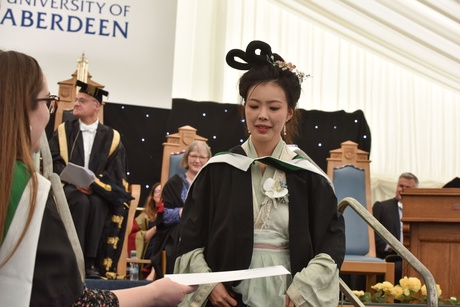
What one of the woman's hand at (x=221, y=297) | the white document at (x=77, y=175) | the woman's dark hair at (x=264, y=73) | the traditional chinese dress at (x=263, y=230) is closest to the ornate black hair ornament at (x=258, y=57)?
the woman's dark hair at (x=264, y=73)

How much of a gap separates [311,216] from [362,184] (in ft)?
14.8

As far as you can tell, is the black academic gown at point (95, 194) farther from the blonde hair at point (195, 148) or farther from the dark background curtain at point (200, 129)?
the dark background curtain at point (200, 129)

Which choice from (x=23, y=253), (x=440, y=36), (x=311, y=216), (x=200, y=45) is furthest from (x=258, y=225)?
(x=200, y=45)

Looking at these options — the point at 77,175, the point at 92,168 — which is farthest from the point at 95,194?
the point at 77,175

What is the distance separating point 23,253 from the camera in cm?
174

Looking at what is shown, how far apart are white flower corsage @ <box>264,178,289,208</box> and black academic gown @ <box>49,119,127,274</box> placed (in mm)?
3067

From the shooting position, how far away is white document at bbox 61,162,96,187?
4.99 meters

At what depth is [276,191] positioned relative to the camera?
269cm

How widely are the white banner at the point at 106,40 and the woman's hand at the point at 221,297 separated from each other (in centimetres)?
501

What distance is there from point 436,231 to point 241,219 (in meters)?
3.04

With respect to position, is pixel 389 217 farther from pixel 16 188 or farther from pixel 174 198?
pixel 16 188

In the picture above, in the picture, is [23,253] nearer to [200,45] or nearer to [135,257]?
[135,257]

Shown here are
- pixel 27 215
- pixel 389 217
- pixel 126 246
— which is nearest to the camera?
pixel 27 215

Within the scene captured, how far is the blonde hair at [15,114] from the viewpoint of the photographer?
174 cm
